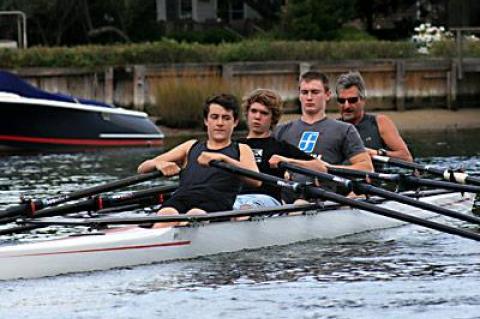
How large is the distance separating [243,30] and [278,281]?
37.2m

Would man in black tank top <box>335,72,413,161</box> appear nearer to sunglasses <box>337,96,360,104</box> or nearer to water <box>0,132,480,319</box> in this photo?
sunglasses <box>337,96,360,104</box>

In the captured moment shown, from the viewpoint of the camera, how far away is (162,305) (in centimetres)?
1065

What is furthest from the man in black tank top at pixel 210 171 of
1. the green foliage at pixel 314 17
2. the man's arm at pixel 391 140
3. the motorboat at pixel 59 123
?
the green foliage at pixel 314 17

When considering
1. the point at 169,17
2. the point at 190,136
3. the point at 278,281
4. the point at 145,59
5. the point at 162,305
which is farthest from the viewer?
the point at 169,17

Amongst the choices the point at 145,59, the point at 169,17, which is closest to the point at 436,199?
the point at 145,59

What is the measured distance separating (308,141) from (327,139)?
0.63ft

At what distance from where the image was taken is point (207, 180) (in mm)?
12516

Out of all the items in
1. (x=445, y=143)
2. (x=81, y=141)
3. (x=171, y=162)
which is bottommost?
(x=445, y=143)

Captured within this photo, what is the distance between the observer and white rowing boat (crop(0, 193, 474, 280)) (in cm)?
1140

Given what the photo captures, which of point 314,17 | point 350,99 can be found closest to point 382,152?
point 350,99

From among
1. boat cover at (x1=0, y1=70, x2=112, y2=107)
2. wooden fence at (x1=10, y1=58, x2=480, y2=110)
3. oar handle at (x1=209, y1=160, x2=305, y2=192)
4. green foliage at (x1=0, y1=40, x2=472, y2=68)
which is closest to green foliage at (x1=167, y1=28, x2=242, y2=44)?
green foliage at (x1=0, y1=40, x2=472, y2=68)

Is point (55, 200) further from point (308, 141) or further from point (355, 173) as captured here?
point (355, 173)

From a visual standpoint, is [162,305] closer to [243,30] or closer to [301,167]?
[301,167]

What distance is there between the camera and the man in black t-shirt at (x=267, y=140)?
1304cm
